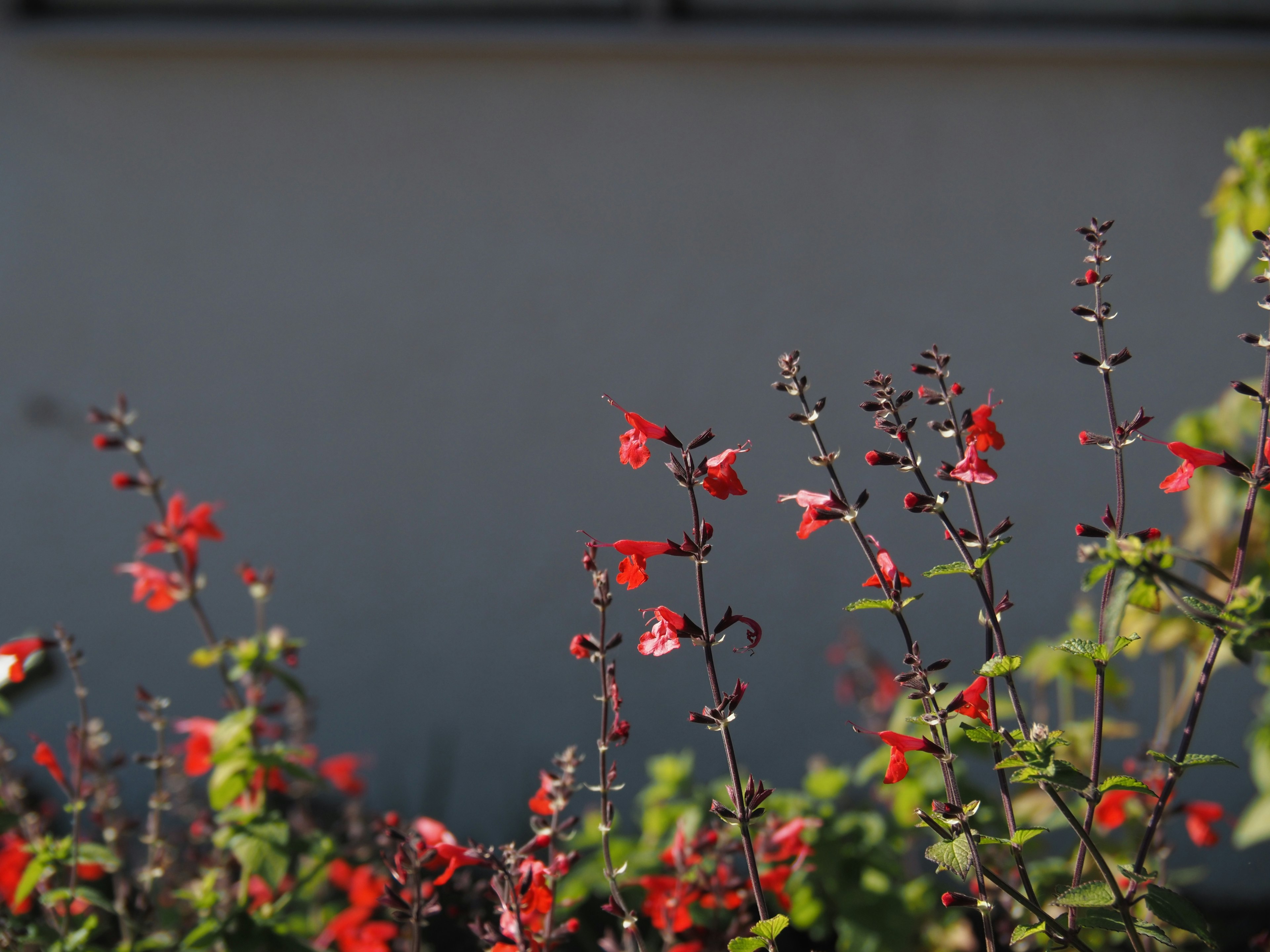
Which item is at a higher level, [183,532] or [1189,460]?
[183,532]

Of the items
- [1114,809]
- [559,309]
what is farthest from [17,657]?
[559,309]

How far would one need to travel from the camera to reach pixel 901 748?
900 millimetres

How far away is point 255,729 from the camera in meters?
1.33

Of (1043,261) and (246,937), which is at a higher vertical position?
(1043,261)

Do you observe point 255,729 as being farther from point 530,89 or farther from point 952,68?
point 952,68

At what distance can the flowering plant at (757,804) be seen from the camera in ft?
2.75

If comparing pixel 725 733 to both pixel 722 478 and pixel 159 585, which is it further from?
pixel 159 585

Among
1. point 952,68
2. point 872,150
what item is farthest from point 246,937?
point 952,68

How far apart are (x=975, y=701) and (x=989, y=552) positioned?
17cm

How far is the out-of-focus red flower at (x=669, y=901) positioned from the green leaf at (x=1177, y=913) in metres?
0.51

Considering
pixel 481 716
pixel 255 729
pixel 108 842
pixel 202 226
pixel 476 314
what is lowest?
pixel 108 842

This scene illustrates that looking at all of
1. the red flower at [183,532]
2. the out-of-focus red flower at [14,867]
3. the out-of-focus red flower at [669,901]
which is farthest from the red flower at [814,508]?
the out-of-focus red flower at [14,867]

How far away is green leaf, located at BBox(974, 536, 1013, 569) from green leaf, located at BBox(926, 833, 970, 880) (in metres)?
0.24

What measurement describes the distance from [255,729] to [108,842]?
9.8 inches
